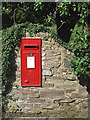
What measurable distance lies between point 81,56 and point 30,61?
1331mm

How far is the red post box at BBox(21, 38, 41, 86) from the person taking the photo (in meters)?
5.31

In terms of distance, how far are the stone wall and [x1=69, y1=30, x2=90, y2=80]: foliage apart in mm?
182

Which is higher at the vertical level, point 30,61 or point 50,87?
point 30,61

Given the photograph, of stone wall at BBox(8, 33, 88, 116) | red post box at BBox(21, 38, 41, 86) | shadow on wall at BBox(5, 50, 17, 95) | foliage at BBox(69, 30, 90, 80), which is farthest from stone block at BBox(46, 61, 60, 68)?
shadow on wall at BBox(5, 50, 17, 95)

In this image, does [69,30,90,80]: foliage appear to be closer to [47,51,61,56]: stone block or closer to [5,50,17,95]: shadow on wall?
[47,51,61,56]: stone block

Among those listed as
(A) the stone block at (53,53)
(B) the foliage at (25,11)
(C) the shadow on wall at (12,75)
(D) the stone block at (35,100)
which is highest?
(B) the foliage at (25,11)

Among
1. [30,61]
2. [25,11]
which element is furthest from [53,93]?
[25,11]

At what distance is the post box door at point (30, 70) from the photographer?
534 cm

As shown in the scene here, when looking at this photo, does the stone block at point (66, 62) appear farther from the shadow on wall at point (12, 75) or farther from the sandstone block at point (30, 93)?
the shadow on wall at point (12, 75)

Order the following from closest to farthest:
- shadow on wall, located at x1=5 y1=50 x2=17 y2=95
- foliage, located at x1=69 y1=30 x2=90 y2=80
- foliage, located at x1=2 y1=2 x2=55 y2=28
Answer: foliage, located at x1=69 y1=30 x2=90 y2=80, shadow on wall, located at x1=5 y1=50 x2=17 y2=95, foliage, located at x1=2 y1=2 x2=55 y2=28

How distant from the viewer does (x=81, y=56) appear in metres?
5.36

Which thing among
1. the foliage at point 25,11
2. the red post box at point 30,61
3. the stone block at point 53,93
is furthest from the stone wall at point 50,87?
the foliage at point 25,11

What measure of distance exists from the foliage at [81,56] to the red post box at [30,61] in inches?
35.1

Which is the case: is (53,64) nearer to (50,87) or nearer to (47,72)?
(47,72)
